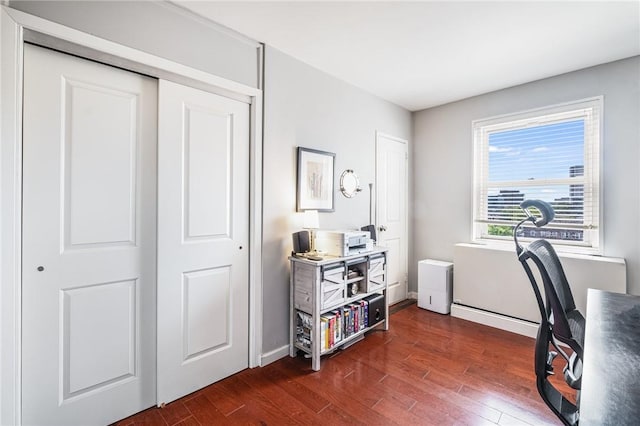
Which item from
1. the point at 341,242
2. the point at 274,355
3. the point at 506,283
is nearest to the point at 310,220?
the point at 341,242

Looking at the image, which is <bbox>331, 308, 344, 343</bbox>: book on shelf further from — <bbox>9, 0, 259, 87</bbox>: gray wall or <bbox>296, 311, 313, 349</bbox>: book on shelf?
<bbox>9, 0, 259, 87</bbox>: gray wall

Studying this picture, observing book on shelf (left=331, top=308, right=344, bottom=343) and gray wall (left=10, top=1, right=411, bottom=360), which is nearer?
gray wall (left=10, top=1, right=411, bottom=360)

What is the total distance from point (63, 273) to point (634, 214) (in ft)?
13.7

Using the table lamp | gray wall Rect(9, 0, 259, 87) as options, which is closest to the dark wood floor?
the table lamp

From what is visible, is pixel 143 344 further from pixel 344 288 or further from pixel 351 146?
pixel 351 146

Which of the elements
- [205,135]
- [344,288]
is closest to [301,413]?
[344,288]

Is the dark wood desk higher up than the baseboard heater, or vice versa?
the dark wood desk

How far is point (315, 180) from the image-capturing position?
8.89 feet

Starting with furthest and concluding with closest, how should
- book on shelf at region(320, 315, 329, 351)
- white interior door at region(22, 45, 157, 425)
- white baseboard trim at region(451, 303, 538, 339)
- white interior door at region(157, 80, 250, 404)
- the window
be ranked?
1. white baseboard trim at region(451, 303, 538, 339)
2. the window
3. book on shelf at region(320, 315, 329, 351)
4. white interior door at region(157, 80, 250, 404)
5. white interior door at region(22, 45, 157, 425)

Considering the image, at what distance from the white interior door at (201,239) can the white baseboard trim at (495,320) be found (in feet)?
7.93

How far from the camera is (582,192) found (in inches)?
109

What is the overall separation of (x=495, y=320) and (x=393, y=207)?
1.65 metres

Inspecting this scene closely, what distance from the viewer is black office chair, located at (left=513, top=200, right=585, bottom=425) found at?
109 centimetres

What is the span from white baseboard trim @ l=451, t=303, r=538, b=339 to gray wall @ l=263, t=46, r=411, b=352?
1593 mm
